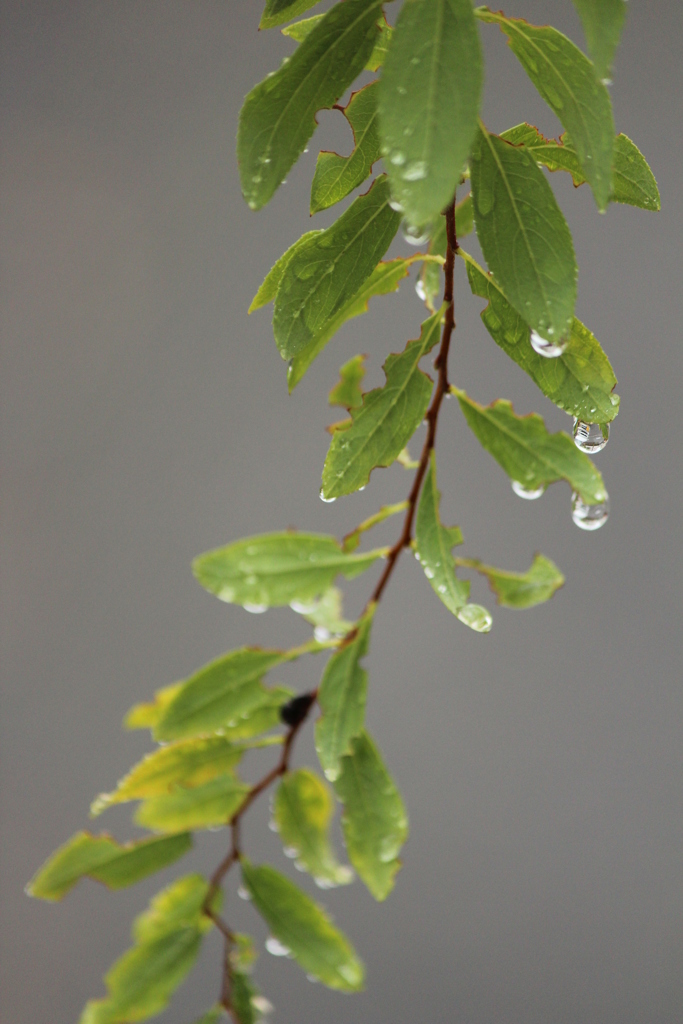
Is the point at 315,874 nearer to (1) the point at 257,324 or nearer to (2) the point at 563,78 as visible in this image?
(2) the point at 563,78

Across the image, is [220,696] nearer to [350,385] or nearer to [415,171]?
[350,385]

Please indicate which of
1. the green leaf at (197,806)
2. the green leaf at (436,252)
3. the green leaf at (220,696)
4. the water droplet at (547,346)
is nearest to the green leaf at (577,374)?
the water droplet at (547,346)

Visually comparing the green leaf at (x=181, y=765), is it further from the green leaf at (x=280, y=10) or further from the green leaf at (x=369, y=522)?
the green leaf at (x=280, y=10)

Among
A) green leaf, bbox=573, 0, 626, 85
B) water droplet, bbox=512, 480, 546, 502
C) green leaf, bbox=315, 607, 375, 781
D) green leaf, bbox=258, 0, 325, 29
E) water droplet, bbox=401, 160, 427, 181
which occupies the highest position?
green leaf, bbox=258, 0, 325, 29

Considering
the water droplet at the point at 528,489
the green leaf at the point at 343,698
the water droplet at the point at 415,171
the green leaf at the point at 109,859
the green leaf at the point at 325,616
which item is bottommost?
the green leaf at the point at 109,859

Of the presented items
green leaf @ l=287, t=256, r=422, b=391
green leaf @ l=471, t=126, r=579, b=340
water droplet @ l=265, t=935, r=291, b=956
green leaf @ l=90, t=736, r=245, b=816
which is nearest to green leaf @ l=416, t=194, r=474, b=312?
green leaf @ l=287, t=256, r=422, b=391

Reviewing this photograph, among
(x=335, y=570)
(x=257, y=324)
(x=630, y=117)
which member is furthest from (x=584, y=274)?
(x=335, y=570)

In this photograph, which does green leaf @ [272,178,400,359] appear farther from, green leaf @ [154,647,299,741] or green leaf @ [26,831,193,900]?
green leaf @ [26,831,193,900]
